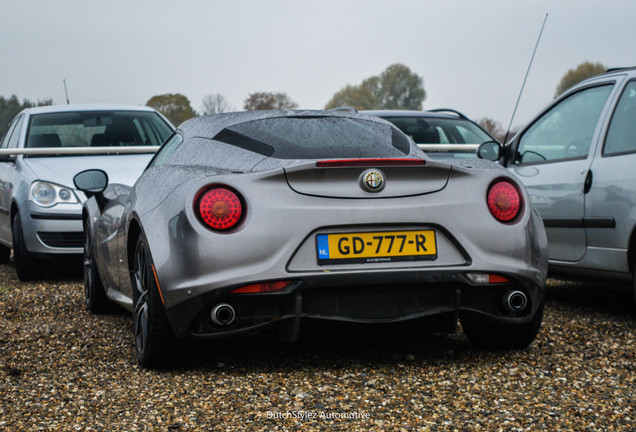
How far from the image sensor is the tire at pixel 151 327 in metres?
4.27

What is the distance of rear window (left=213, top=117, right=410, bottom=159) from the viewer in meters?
4.45

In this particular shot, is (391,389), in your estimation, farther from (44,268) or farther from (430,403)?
(44,268)

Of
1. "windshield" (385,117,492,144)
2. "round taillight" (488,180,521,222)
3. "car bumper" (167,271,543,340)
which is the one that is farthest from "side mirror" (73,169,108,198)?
"windshield" (385,117,492,144)

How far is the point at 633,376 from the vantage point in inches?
165

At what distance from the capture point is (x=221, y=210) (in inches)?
157

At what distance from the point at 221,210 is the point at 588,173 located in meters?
2.88

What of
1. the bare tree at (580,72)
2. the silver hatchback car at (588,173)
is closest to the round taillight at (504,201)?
the silver hatchback car at (588,173)

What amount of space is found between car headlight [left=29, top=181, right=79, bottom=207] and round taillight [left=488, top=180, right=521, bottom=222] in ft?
16.5

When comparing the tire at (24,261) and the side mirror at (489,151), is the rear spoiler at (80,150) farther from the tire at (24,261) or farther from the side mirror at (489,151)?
the side mirror at (489,151)

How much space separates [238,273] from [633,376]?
72.3 inches

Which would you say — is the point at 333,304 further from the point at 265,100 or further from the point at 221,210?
the point at 265,100

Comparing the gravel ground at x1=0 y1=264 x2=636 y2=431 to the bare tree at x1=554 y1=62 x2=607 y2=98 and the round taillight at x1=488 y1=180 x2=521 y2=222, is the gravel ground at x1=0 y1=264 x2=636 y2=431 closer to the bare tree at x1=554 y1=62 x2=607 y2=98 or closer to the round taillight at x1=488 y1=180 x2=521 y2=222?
the round taillight at x1=488 y1=180 x2=521 y2=222

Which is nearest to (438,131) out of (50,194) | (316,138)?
(50,194)

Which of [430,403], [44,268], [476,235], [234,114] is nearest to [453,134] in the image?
[44,268]
